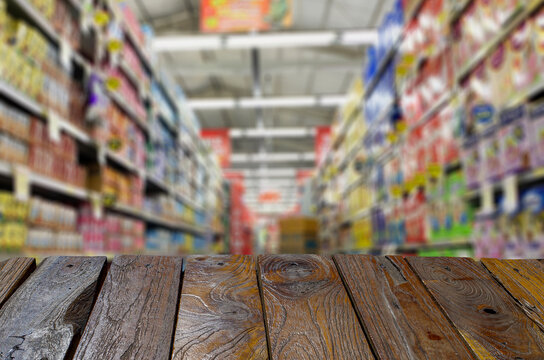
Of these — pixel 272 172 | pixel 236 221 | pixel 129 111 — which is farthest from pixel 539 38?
pixel 272 172

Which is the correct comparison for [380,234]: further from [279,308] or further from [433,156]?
[279,308]

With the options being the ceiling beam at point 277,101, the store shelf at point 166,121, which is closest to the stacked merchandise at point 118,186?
the store shelf at point 166,121

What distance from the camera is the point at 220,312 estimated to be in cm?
70

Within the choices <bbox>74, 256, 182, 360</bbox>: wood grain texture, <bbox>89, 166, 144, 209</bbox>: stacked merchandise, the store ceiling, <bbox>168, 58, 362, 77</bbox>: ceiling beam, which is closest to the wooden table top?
<bbox>74, 256, 182, 360</bbox>: wood grain texture

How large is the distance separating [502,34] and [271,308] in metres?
1.88

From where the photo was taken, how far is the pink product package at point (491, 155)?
211 cm

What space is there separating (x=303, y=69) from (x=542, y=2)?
7499mm

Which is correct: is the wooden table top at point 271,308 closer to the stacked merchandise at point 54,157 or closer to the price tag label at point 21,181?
the price tag label at point 21,181

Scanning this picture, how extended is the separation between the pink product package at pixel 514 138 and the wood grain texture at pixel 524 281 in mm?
1220

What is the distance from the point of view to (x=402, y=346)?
2.08 ft

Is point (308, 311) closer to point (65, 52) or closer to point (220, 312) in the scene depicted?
point (220, 312)

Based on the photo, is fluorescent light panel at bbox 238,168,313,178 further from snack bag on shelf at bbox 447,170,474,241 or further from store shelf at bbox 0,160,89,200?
snack bag on shelf at bbox 447,170,474,241

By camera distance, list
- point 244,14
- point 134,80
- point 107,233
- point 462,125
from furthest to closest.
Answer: point 244,14 < point 134,80 < point 107,233 < point 462,125

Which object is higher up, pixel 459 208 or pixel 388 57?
pixel 388 57
